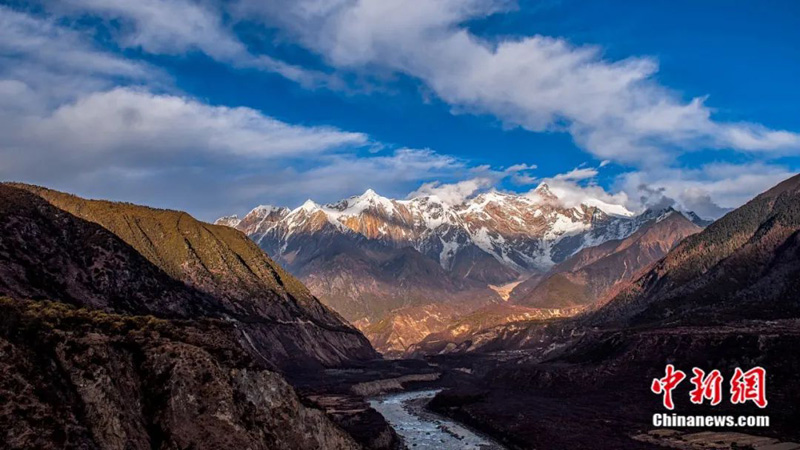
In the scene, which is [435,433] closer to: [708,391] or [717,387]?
[708,391]

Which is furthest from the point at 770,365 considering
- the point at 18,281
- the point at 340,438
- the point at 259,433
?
the point at 18,281

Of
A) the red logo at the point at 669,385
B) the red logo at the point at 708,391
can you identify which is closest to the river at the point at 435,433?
the red logo at the point at 669,385

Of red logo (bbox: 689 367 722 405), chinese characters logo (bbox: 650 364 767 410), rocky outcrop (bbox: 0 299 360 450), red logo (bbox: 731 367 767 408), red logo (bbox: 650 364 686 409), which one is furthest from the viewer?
red logo (bbox: 650 364 686 409)

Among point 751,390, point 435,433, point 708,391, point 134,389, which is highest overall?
point 134,389

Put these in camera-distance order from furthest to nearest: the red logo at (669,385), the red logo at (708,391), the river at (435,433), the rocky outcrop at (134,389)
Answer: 1. the red logo at (669,385)
2. the red logo at (708,391)
3. the river at (435,433)
4. the rocky outcrop at (134,389)

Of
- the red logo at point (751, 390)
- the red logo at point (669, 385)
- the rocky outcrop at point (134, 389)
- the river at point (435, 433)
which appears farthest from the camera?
the red logo at point (669, 385)

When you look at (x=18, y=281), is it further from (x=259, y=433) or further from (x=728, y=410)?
(x=728, y=410)

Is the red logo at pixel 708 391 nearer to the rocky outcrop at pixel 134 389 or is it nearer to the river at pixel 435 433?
the river at pixel 435 433

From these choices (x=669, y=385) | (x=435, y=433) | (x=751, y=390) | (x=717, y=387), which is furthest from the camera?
(x=669, y=385)

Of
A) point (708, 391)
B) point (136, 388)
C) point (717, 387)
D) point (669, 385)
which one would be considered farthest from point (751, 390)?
point (136, 388)

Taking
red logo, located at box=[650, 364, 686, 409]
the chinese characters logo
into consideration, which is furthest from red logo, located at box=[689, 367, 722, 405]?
red logo, located at box=[650, 364, 686, 409]

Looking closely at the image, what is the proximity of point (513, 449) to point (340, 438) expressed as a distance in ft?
219

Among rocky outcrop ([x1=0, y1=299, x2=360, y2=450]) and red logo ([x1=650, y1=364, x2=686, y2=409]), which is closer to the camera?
rocky outcrop ([x1=0, y1=299, x2=360, y2=450])

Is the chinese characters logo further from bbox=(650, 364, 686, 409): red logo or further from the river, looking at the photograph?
the river
